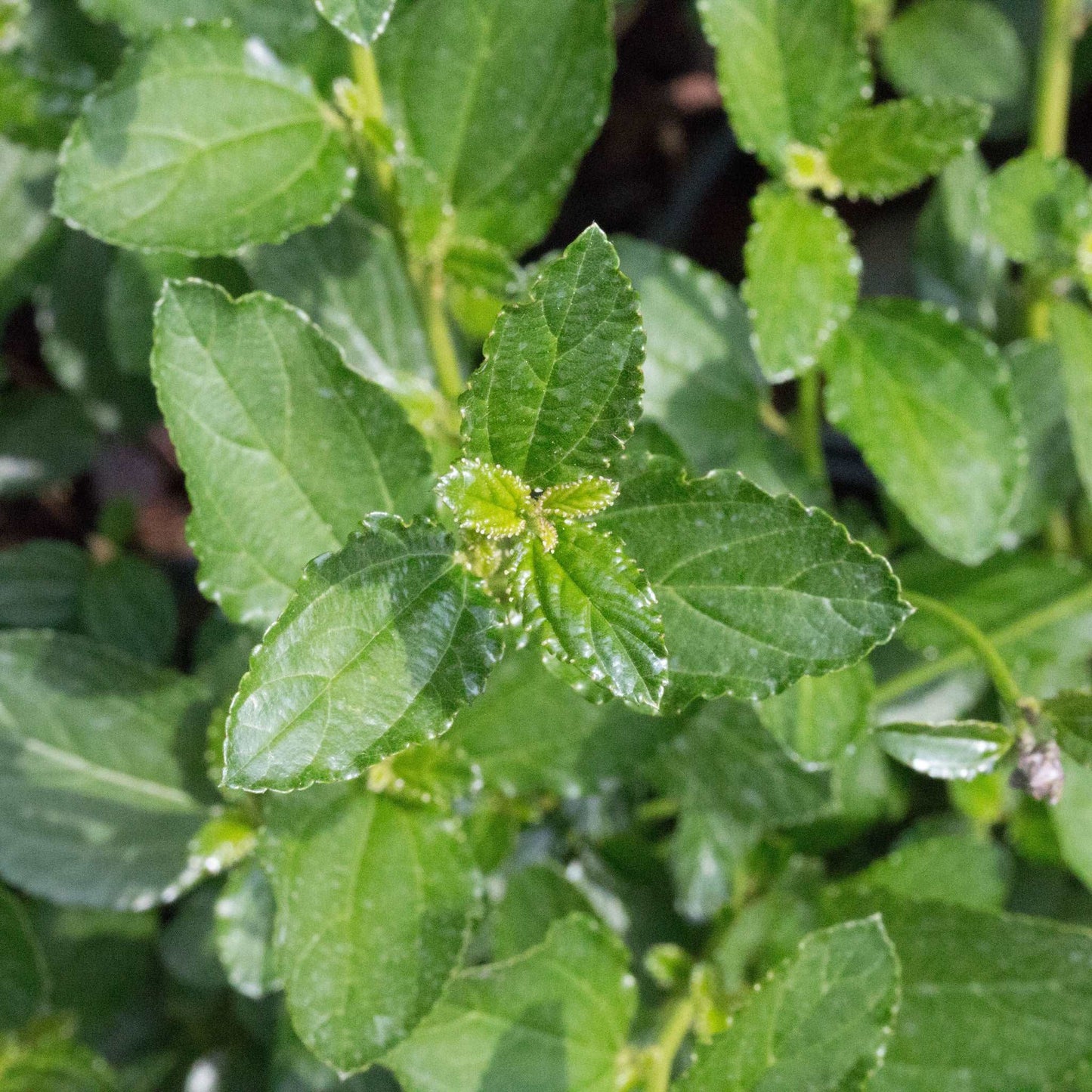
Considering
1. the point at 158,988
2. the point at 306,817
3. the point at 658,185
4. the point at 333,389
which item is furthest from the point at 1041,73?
the point at 158,988

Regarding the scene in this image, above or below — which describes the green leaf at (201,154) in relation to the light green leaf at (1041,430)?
above

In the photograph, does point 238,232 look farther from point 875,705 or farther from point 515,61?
point 875,705

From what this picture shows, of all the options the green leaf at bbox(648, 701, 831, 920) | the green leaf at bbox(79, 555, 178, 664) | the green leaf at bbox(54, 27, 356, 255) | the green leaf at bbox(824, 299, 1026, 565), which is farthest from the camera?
the green leaf at bbox(79, 555, 178, 664)

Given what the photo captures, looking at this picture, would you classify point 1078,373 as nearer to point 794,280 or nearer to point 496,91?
point 794,280

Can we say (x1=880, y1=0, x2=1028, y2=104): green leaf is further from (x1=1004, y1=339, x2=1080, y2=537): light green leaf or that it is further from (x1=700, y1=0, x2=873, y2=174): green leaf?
(x1=700, y1=0, x2=873, y2=174): green leaf

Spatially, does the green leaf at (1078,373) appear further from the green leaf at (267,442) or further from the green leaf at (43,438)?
the green leaf at (43,438)

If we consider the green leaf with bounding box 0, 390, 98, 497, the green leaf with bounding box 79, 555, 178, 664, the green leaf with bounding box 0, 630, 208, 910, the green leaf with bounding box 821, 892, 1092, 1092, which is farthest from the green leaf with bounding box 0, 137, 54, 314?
the green leaf with bounding box 821, 892, 1092, 1092

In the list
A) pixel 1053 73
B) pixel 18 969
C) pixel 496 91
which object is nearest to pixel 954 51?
pixel 1053 73

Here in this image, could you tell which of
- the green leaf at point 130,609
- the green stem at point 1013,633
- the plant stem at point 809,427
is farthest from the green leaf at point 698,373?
the green leaf at point 130,609
